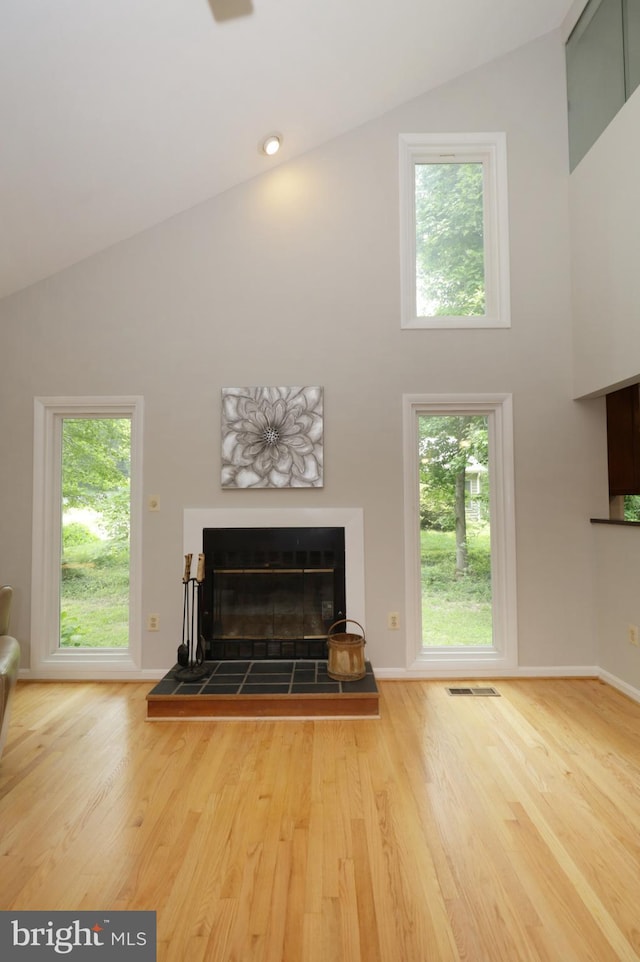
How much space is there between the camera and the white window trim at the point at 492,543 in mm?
3637

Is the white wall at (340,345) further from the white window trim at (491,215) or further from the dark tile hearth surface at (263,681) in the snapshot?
the dark tile hearth surface at (263,681)

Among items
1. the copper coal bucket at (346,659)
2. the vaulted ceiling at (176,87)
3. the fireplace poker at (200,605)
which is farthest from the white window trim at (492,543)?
the vaulted ceiling at (176,87)

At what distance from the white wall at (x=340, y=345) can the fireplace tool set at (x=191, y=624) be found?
125 millimetres

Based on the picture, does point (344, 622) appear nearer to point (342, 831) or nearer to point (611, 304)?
point (342, 831)

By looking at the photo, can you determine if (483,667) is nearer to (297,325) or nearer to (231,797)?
(231,797)

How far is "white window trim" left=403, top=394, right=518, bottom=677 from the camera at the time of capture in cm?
364

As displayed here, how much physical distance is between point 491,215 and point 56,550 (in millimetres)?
4022

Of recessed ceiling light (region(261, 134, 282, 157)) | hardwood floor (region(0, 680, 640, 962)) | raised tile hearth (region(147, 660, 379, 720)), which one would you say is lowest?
hardwood floor (region(0, 680, 640, 962))

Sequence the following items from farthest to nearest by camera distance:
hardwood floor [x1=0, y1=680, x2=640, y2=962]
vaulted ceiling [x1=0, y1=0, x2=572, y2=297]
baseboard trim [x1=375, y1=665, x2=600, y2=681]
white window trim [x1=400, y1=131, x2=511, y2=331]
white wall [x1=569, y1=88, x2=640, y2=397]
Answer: white window trim [x1=400, y1=131, x2=511, y2=331] < baseboard trim [x1=375, y1=665, x2=600, y2=681] < white wall [x1=569, y1=88, x2=640, y2=397] < vaulted ceiling [x1=0, y1=0, x2=572, y2=297] < hardwood floor [x1=0, y1=680, x2=640, y2=962]

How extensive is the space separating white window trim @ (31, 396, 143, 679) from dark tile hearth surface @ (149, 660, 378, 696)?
0.58 metres

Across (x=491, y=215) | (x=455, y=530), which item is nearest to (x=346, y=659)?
(x=455, y=530)

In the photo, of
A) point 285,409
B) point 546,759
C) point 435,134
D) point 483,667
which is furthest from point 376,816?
point 435,134

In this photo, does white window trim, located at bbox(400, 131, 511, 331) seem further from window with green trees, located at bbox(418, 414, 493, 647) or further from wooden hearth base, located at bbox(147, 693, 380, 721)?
wooden hearth base, located at bbox(147, 693, 380, 721)

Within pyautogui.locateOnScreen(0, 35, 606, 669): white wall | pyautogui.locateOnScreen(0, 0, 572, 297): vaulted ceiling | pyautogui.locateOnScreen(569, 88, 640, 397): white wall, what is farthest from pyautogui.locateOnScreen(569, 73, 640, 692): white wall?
pyautogui.locateOnScreen(0, 0, 572, 297): vaulted ceiling
